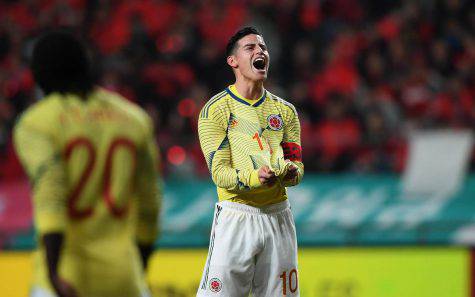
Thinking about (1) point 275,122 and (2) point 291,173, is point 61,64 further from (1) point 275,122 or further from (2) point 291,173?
(1) point 275,122

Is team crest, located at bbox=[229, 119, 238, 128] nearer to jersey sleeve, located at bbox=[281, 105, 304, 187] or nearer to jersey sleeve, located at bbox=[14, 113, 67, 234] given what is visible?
jersey sleeve, located at bbox=[281, 105, 304, 187]

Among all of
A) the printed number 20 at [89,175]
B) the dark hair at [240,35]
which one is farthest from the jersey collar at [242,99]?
the printed number 20 at [89,175]

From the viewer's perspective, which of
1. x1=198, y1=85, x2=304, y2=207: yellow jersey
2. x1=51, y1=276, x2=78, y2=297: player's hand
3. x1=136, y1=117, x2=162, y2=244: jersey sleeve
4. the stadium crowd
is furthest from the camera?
the stadium crowd

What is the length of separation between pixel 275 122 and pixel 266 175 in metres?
0.61

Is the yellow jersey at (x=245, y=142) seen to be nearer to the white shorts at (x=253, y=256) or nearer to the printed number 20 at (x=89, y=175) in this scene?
the white shorts at (x=253, y=256)

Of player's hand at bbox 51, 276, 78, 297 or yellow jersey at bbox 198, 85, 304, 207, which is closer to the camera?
player's hand at bbox 51, 276, 78, 297

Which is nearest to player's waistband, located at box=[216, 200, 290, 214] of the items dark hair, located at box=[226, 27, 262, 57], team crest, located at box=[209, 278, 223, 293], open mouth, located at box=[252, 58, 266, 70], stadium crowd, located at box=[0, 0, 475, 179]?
team crest, located at box=[209, 278, 223, 293]

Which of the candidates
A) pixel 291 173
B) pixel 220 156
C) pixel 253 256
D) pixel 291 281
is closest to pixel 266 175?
pixel 291 173

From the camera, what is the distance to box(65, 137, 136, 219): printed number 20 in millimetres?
3773

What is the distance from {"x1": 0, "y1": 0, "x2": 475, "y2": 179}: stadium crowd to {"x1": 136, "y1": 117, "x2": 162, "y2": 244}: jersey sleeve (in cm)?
643

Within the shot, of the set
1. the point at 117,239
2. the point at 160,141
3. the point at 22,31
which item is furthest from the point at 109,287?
the point at 22,31

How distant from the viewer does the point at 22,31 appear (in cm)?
1393

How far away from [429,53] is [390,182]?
338 centimetres

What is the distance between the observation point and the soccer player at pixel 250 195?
19.0 feet
